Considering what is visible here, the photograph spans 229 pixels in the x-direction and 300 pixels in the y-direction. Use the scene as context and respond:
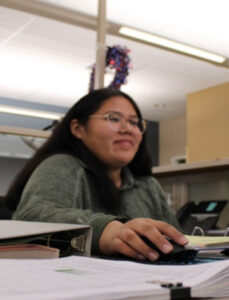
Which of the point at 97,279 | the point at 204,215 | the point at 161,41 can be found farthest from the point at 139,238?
the point at 161,41

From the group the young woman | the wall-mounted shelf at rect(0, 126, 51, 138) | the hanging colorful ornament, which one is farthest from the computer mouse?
the hanging colorful ornament

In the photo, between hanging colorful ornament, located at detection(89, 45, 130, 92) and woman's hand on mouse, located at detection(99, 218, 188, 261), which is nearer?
woman's hand on mouse, located at detection(99, 218, 188, 261)

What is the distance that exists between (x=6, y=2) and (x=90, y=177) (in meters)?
1.38

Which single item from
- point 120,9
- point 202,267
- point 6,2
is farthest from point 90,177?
point 120,9

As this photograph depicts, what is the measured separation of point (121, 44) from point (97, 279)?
4.81m

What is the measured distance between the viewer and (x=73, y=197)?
99 centimetres

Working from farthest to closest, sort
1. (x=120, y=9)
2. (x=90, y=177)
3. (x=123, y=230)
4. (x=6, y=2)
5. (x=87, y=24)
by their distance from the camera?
(x=120, y=9)
(x=87, y=24)
(x=6, y=2)
(x=90, y=177)
(x=123, y=230)

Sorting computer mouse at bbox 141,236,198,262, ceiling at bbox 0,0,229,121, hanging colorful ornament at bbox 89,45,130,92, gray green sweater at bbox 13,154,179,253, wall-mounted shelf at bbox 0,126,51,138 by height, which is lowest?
computer mouse at bbox 141,236,198,262

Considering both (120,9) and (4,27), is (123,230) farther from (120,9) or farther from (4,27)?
(4,27)

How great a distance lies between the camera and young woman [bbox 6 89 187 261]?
97 cm

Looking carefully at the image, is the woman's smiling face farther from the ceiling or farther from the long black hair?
the ceiling

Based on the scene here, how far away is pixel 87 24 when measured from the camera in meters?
2.30

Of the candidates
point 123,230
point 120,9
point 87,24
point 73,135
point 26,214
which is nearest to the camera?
point 123,230

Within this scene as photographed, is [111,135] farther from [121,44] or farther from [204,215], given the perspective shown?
[121,44]
